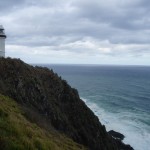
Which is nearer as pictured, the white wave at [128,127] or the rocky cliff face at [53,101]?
the rocky cliff face at [53,101]

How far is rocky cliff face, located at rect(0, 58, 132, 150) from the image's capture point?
3178 centimetres

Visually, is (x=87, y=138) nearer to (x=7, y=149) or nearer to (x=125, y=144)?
(x=125, y=144)

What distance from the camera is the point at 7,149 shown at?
481 inches

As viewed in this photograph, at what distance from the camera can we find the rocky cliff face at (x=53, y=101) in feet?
104

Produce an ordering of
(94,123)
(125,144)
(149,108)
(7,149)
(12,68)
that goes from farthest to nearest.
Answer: (149,108) → (125,144) → (94,123) → (12,68) → (7,149)

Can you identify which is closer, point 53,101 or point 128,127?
point 53,101

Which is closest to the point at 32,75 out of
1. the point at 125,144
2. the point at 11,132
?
the point at 125,144

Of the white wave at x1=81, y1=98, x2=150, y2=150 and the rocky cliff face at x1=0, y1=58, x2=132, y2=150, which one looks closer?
the rocky cliff face at x1=0, y1=58, x2=132, y2=150

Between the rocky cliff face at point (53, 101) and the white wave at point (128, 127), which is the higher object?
the rocky cliff face at point (53, 101)

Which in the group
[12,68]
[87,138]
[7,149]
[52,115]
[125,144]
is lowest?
[125,144]

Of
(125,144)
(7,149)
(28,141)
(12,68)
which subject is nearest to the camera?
(7,149)

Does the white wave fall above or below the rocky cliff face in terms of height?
below

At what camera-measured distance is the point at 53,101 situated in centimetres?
3628

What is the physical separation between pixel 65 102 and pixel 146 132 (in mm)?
20172
